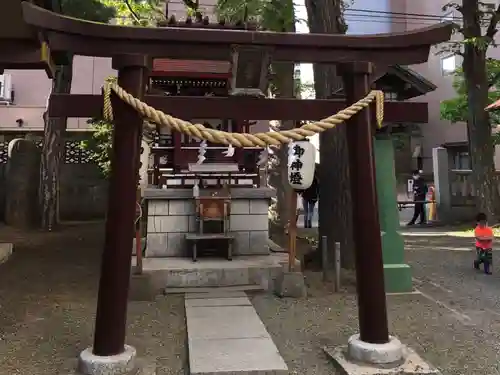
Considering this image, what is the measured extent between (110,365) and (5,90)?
1910cm

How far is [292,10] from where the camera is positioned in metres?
12.5

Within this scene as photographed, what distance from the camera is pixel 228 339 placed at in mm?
4863

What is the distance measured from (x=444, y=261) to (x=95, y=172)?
36.5ft

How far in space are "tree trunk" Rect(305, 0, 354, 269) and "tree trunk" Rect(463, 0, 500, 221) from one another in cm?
780

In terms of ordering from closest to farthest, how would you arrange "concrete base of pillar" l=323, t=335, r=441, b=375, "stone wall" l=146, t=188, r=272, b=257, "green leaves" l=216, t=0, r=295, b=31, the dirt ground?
"concrete base of pillar" l=323, t=335, r=441, b=375 → the dirt ground → "stone wall" l=146, t=188, r=272, b=257 → "green leaves" l=216, t=0, r=295, b=31

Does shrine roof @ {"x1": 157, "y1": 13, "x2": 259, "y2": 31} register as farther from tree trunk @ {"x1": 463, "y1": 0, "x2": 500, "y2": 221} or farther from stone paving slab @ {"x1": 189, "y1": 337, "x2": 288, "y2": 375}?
tree trunk @ {"x1": 463, "y1": 0, "x2": 500, "y2": 221}

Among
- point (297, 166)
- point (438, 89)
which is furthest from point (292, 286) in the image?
point (438, 89)

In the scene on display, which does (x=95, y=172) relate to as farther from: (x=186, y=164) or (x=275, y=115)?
(x=275, y=115)

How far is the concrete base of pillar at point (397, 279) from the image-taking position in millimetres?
7117

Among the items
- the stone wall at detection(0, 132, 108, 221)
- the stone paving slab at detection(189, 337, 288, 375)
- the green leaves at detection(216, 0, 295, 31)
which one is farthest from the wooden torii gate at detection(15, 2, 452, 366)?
the stone wall at detection(0, 132, 108, 221)

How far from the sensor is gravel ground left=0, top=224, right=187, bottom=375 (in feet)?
14.6

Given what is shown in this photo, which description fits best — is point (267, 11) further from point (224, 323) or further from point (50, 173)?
point (224, 323)

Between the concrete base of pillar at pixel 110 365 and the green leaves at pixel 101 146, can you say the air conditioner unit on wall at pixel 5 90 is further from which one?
the concrete base of pillar at pixel 110 365

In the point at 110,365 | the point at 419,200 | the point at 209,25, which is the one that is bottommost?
the point at 110,365
